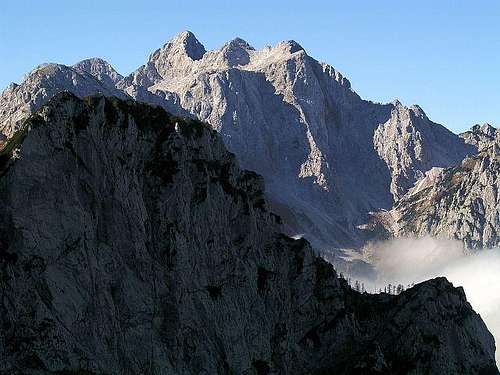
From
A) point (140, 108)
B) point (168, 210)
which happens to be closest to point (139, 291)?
point (168, 210)

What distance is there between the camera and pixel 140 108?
188 m

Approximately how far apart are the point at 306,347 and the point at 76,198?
71.8 meters

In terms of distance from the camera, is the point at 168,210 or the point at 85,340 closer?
the point at 85,340

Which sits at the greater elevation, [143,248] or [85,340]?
[143,248]

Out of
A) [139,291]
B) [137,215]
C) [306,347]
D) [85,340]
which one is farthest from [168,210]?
[306,347]

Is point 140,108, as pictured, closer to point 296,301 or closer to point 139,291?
point 139,291

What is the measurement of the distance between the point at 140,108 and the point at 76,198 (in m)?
38.5

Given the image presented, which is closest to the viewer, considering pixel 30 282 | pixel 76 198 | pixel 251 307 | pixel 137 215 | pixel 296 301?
pixel 30 282

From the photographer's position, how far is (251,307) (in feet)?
608

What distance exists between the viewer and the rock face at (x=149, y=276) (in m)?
148

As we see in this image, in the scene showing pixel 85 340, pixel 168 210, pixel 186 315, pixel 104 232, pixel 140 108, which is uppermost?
pixel 140 108

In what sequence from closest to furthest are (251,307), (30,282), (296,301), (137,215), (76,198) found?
(30,282), (76,198), (137,215), (251,307), (296,301)

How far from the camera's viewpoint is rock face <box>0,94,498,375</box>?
148000mm

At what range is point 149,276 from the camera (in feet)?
545
